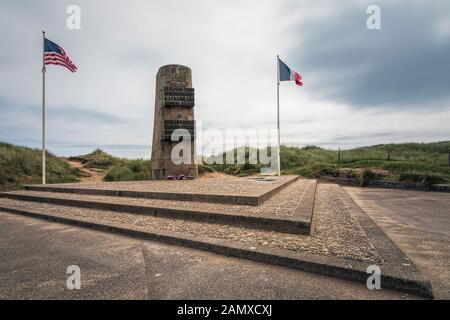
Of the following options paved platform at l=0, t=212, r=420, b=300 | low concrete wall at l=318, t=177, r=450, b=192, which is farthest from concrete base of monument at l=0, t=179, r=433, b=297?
low concrete wall at l=318, t=177, r=450, b=192

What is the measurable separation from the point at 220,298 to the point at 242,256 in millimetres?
1009

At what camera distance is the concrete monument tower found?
12.7 m

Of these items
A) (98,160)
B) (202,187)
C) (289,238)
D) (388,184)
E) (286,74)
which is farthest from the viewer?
(98,160)

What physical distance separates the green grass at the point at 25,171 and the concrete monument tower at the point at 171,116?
712cm

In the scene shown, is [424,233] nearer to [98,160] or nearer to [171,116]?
[171,116]

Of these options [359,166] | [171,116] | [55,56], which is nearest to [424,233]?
[171,116]

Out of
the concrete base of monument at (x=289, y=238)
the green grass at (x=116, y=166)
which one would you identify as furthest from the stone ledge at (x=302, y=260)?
the green grass at (x=116, y=166)

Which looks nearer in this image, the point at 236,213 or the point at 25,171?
the point at 236,213

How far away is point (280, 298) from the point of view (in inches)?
88.6

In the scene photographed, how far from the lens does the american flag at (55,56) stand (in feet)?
36.8

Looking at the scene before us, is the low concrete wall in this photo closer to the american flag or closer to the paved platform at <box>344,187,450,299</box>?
the paved platform at <box>344,187,450,299</box>

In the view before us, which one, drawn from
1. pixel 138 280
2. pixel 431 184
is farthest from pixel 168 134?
pixel 431 184

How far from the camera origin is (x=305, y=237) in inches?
148

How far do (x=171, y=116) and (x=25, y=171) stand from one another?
996cm
